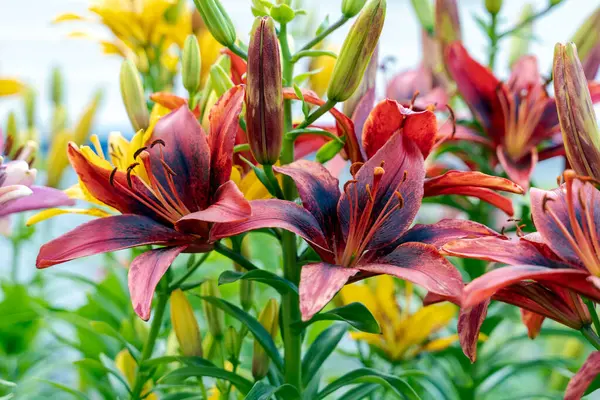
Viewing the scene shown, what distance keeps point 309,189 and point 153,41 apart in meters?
0.44

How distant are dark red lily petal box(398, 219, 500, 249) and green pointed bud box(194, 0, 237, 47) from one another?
0.19m

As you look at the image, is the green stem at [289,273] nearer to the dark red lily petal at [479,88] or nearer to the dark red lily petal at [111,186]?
the dark red lily petal at [111,186]

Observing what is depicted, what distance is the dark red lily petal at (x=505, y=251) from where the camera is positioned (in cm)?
40

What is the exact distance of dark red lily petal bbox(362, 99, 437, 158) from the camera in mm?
469

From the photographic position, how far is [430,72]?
3.01 ft

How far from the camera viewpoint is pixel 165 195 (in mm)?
493

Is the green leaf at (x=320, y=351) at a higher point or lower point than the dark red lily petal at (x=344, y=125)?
lower

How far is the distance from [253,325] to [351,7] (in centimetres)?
25

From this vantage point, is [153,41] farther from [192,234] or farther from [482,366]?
[482,366]

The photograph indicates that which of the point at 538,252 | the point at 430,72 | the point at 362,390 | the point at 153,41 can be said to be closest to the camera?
the point at 538,252

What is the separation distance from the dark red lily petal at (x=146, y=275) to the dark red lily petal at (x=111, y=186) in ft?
0.18

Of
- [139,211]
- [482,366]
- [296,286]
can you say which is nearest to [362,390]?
[296,286]

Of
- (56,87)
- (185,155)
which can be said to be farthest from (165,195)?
(56,87)

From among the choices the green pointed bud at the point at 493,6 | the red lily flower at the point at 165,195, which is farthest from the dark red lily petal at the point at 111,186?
the green pointed bud at the point at 493,6
